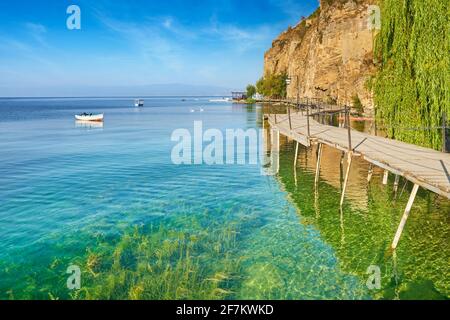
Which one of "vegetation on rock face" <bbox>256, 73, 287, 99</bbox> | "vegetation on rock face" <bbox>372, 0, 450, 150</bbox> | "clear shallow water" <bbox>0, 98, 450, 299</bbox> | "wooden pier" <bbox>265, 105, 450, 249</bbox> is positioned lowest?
"clear shallow water" <bbox>0, 98, 450, 299</bbox>

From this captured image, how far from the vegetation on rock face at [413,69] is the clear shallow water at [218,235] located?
3.39m

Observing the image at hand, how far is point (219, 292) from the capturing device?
940 centimetres

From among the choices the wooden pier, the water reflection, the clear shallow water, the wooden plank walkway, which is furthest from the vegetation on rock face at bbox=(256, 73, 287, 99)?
→ the wooden pier

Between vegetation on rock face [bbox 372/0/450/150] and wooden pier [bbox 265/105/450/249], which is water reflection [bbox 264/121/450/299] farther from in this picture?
vegetation on rock face [bbox 372/0/450/150]

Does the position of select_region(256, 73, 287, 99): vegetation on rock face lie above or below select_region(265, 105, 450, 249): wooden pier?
above

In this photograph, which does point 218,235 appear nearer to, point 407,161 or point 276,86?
point 407,161

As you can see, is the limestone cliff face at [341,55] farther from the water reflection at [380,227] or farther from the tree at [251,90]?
the tree at [251,90]

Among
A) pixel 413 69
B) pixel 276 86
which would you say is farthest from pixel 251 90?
pixel 413 69

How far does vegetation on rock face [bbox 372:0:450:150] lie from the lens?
14.0m

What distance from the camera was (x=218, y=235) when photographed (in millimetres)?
13109

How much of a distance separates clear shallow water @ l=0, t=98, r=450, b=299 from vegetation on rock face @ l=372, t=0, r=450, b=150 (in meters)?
3.39

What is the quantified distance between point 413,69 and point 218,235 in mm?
11232
